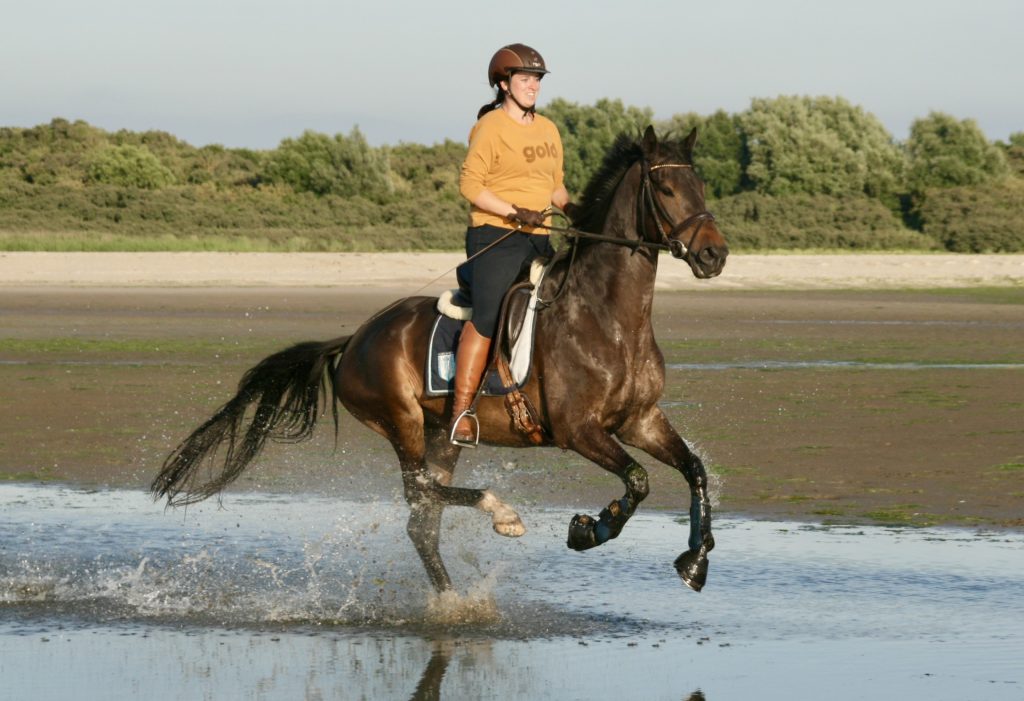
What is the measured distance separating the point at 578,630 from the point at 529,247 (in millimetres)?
2179

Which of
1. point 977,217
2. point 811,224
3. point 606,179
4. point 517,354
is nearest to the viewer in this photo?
point 517,354

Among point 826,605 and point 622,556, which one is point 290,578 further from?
point 826,605

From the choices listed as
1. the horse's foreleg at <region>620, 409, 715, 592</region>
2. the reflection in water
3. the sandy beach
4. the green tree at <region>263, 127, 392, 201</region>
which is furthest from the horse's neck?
the green tree at <region>263, 127, 392, 201</region>

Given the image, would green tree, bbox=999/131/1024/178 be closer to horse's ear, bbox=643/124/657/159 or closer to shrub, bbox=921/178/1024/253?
shrub, bbox=921/178/1024/253

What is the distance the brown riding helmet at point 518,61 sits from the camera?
27.1ft

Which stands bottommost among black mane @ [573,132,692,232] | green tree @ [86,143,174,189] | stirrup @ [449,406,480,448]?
green tree @ [86,143,174,189]

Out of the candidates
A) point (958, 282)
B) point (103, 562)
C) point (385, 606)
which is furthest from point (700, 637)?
point (958, 282)

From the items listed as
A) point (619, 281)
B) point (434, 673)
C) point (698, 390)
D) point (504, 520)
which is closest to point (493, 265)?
point (619, 281)

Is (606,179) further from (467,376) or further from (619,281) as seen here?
(467,376)

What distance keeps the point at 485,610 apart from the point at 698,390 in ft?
33.8

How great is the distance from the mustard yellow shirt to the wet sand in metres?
2.37

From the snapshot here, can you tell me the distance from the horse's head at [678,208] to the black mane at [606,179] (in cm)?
12

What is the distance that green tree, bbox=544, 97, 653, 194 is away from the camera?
6662 centimetres

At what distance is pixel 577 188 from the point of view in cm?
6788
